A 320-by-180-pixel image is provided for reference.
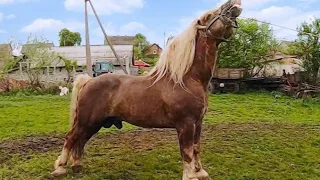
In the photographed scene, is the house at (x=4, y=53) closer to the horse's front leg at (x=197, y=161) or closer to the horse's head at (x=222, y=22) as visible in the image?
the horse's front leg at (x=197, y=161)

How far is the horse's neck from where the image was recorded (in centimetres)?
378

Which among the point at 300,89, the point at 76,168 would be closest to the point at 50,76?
the point at 300,89

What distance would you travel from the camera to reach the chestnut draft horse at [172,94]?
3.70m

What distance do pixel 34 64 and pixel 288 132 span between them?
14.5 metres

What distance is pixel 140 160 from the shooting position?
475 centimetres

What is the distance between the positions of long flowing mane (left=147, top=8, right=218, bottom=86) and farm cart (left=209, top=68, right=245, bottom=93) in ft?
40.2

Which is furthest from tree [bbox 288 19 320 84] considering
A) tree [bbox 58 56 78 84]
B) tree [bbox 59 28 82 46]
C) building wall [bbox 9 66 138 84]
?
tree [bbox 59 28 82 46]

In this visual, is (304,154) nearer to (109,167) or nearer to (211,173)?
(211,173)

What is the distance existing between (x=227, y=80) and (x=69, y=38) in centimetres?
2670

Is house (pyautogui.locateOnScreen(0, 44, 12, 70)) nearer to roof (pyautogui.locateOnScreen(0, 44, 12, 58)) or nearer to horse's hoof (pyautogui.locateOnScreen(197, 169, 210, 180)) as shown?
roof (pyautogui.locateOnScreen(0, 44, 12, 58))

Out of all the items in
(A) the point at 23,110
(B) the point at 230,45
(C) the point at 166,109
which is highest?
(B) the point at 230,45

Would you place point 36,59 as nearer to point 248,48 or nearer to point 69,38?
point 248,48

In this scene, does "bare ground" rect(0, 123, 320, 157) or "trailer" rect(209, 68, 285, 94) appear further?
"trailer" rect(209, 68, 285, 94)

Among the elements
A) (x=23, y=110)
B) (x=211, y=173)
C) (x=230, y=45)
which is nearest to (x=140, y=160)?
(x=211, y=173)
